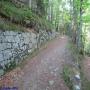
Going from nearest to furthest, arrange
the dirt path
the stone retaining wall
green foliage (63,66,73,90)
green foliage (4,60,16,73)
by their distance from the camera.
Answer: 1. the dirt path
2. the stone retaining wall
3. green foliage (4,60,16,73)
4. green foliage (63,66,73,90)

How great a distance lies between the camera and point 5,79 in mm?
8109

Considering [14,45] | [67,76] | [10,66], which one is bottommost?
[67,76]

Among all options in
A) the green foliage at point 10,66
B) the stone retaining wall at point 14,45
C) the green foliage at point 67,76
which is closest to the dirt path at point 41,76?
the green foliage at point 67,76

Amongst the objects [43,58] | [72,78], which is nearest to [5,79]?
[72,78]

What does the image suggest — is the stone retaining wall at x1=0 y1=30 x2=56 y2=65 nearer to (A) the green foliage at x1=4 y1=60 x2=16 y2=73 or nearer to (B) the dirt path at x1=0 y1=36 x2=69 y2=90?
(A) the green foliage at x1=4 y1=60 x2=16 y2=73

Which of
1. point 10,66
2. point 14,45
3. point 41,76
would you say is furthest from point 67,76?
point 14,45

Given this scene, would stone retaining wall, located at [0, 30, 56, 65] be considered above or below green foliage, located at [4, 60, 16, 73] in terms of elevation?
above

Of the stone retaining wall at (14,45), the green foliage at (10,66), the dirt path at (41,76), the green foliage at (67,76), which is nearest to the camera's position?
the dirt path at (41,76)

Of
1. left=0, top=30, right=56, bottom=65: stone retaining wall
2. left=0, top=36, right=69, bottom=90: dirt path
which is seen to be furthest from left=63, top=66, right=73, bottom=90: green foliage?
left=0, top=30, right=56, bottom=65: stone retaining wall

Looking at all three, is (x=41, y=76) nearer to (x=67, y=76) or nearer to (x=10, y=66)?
(x=67, y=76)

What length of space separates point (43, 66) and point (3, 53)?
2965mm

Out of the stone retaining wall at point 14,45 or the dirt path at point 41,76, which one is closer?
the dirt path at point 41,76

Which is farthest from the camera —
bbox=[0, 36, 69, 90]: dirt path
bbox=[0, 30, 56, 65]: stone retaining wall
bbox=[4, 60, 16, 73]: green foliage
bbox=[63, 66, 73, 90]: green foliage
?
bbox=[63, 66, 73, 90]: green foliage

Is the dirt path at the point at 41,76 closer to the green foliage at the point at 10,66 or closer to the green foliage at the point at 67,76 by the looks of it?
the green foliage at the point at 67,76
